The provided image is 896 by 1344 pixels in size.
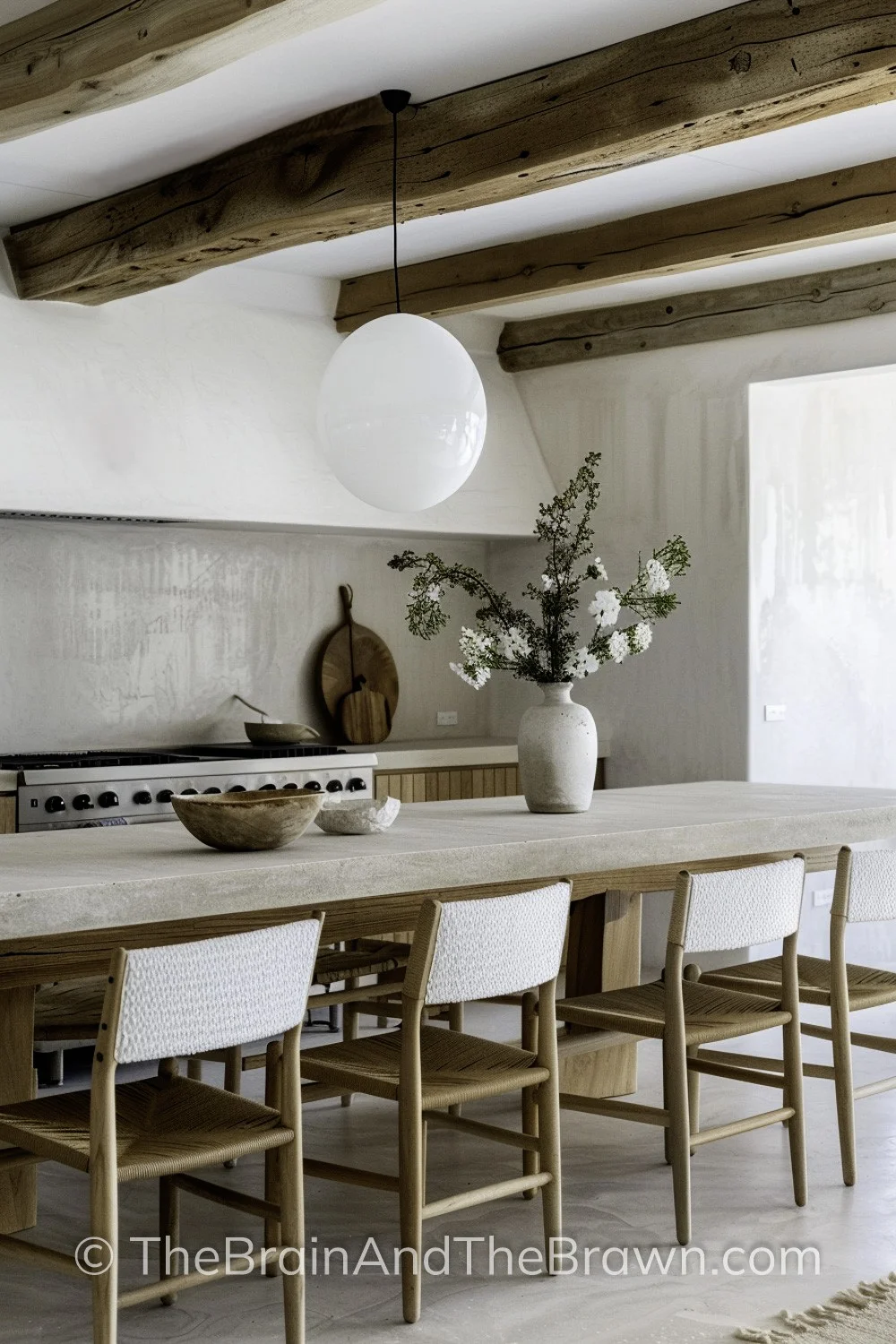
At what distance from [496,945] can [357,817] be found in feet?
1.95

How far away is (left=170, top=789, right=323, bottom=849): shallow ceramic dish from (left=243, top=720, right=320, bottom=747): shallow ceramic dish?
2811 millimetres

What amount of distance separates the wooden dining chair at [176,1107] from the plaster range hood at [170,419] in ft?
9.79

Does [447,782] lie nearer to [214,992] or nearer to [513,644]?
[513,644]

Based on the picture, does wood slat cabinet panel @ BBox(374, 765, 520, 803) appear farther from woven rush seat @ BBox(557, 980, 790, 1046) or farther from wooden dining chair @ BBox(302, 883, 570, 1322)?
wooden dining chair @ BBox(302, 883, 570, 1322)

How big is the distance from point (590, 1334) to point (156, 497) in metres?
3.58

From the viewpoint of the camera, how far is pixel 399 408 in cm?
354

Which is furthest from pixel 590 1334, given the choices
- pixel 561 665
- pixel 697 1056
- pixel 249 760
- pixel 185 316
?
pixel 185 316

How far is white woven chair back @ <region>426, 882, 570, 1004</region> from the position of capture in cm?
300

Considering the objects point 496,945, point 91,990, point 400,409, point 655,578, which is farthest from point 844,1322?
point 400,409

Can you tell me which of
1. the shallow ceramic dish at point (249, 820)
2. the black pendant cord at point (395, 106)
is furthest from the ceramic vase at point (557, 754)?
the black pendant cord at point (395, 106)

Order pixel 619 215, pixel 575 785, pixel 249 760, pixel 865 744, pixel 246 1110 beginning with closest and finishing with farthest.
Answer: pixel 246 1110
pixel 575 785
pixel 619 215
pixel 249 760
pixel 865 744

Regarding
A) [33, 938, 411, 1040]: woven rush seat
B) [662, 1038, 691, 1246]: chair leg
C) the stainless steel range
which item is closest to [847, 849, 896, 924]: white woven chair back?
[662, 1038, 691, 1246]: chair leg

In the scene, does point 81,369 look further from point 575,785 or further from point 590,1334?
point 590,1334

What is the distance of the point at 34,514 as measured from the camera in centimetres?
554
